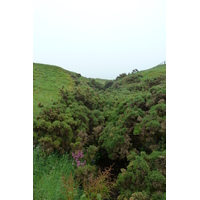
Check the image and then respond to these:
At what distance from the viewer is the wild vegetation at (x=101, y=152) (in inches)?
123

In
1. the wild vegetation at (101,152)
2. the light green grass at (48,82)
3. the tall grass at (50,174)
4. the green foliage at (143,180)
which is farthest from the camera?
the light green grass at (48,82)

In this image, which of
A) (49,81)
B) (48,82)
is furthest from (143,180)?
(49,81)

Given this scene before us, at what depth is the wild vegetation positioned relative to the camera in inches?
123

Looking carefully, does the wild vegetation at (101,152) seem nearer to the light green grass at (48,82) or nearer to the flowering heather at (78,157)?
the flowering heather at (78,157)

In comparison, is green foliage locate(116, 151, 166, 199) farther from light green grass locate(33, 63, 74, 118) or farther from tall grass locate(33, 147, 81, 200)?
light green grass locate(33, 63, 74, 118)

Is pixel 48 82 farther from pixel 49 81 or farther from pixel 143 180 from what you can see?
pixel 143 180

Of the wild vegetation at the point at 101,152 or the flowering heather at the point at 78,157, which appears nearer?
the wild vegetation at the point at 101,152

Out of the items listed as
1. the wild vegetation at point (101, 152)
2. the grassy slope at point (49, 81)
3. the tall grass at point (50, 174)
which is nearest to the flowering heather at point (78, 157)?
the wild vegetation at point (101, 152)

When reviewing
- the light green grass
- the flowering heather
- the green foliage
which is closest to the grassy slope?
the light green grass

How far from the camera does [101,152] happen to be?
15.5 ft

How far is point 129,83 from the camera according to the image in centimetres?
976
